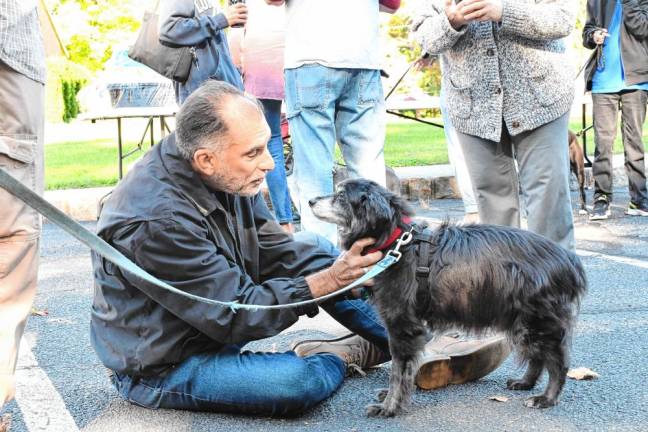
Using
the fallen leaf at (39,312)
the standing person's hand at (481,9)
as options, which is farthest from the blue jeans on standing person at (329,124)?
the fallen leaf at (39,312)

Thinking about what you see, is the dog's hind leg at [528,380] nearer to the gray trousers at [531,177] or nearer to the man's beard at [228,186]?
the gray trousers at [531,177]

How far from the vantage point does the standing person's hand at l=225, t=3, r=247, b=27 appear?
5883 millimetres

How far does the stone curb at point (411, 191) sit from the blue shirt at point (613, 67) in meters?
2.07

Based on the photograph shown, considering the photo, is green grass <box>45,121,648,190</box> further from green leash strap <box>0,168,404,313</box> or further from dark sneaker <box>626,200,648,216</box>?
green leash strap <box>0,168,404,313</box>

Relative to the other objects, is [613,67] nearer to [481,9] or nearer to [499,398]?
[481,9]

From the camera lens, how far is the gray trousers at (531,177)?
431cm

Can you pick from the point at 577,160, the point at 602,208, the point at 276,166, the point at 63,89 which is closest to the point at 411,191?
the point at 577,160

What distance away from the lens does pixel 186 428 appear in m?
3.41

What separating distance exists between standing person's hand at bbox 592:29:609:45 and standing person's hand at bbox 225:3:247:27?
13.2ft

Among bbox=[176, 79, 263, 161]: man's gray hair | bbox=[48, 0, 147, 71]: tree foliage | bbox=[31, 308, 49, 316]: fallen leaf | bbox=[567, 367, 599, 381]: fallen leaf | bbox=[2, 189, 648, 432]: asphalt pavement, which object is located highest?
bbox=[48, 0, 147, 71]: tree foliage

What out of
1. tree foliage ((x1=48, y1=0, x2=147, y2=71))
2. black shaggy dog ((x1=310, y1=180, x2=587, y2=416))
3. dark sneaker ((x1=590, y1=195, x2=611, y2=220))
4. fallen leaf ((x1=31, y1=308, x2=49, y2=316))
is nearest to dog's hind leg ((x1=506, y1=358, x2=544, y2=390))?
black shaggy dog ((x1=310, y1=180, x2=587, y2=416))

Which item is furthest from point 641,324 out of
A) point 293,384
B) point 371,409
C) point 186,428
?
point 186,428

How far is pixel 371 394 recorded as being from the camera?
12.6 ft

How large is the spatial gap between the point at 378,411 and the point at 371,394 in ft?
0.93
